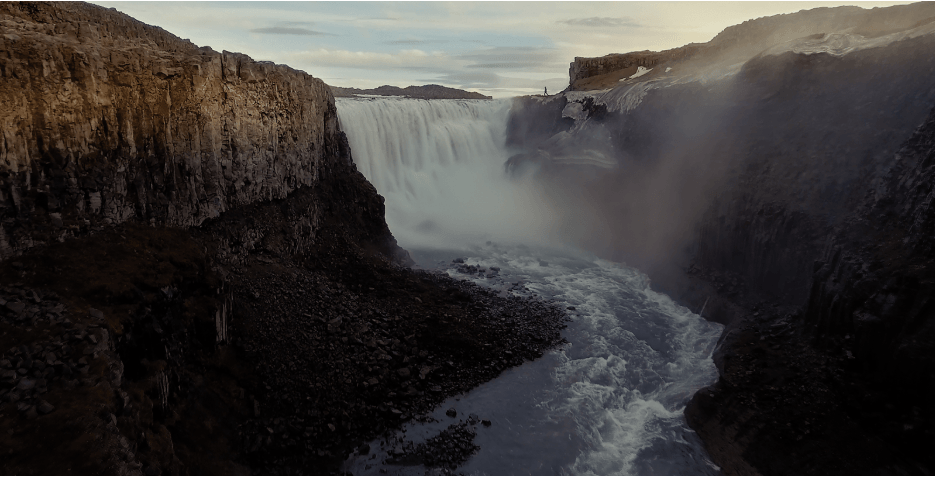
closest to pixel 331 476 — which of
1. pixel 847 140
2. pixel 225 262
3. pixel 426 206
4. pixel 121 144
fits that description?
pixel 225 262

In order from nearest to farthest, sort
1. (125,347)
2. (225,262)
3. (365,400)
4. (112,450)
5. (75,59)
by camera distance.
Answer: (112,450) < (125,347) < (75,59) < (365,400) < (225,262)

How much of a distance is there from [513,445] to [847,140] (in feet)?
56.9

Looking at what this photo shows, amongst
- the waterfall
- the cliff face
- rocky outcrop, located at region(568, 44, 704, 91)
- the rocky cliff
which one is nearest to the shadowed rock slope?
the cliff face

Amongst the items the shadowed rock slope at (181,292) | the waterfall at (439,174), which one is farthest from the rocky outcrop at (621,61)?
the shadowed rock slope at (181,292)

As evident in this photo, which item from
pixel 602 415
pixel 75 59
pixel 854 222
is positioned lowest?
pixel 602 415

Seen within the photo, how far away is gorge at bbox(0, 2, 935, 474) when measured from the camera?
11812 mm

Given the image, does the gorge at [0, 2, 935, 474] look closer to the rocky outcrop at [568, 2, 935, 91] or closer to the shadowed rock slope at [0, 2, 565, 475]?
the shadowed rock slope at [0, 2, 565, 475]

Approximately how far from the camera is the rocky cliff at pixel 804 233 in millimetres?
13414

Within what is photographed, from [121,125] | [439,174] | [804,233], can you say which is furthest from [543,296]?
[439,174]

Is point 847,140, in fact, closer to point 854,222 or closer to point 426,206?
point 854,222

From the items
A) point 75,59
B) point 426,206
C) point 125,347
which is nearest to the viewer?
point 125,347

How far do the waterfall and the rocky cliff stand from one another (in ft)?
32.4

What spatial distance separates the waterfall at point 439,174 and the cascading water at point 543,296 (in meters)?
0.12

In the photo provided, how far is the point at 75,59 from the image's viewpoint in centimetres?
1315
